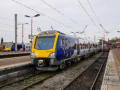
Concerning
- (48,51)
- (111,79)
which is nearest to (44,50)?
(48,51)

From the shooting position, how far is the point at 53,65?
1032 cm

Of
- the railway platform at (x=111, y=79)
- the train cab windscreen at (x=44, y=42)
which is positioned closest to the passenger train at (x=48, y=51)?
the train cab windscreen at (x=44, y=42)

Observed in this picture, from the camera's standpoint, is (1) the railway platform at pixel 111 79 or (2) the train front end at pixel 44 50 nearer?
(1) the railway platform at pixel 111 79

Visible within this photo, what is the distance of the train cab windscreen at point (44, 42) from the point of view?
10336 millimetres

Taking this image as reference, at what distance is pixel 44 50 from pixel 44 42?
76cm

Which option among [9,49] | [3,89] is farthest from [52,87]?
[9,49]

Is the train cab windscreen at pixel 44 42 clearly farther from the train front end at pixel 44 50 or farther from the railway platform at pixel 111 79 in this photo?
the railway platform at pixel 111 79

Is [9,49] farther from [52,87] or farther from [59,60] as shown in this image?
[52,87]

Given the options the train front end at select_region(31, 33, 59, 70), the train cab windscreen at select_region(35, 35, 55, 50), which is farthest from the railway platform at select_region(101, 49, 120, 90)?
the train cab windscreen at select_region(35, 35, 55, 50)

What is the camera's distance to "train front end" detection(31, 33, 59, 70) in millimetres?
9797

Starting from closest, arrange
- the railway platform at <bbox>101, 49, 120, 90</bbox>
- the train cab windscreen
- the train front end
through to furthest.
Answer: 1. the railway platform at <bbox>101, 49, 120, 90</bbox>
2. the train front end
3. the train cab windscreen

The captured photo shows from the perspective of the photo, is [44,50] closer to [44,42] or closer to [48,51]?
[48,51]

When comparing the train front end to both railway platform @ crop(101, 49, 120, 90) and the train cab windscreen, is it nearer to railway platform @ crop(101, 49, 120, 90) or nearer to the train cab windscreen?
the train cab windscreen

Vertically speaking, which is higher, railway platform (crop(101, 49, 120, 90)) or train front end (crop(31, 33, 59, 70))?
train front end (crop(31, 33, 59, 70))
